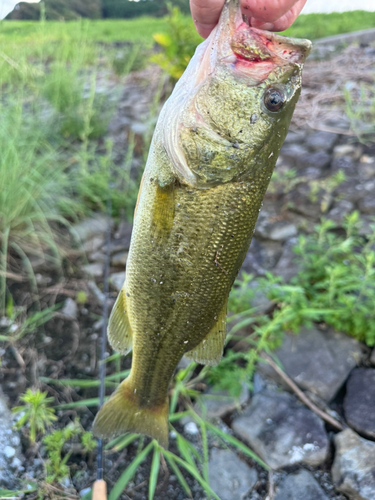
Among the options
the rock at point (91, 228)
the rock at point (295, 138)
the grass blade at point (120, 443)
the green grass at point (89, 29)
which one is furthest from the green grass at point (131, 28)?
the grass blade at point (120, 443)

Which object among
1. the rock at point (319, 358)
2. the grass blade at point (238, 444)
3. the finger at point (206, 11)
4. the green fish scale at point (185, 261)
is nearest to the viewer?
the finger at point (206, 11)

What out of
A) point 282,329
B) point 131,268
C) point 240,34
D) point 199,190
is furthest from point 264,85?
point 282,329

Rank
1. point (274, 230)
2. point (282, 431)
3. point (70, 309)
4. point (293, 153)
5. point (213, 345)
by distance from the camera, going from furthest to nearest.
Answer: point (293, 153) < point (274, 230) < point (70, 309) < point (282, 431) < point (213, 345)

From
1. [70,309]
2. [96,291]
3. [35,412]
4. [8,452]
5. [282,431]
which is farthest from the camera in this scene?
[96,291]

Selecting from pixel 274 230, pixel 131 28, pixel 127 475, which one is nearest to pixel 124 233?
pixel 274 230

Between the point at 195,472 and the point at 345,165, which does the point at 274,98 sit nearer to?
the point at 195,472

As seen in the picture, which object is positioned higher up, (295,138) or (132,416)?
(295,138)

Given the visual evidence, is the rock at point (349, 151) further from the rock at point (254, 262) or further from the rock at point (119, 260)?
the rock at point (119, 260)
